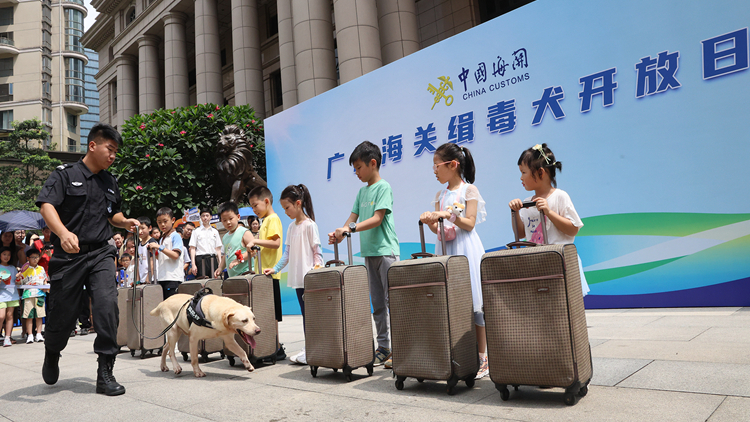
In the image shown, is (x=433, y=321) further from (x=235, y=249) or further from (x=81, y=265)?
(x=235, y=249)

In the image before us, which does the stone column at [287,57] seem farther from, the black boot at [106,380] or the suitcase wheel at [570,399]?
the suitcase wheel at [570,399]

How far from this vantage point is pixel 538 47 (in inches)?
263

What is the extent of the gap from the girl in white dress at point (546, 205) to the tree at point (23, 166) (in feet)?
108

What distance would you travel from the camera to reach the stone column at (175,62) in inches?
957

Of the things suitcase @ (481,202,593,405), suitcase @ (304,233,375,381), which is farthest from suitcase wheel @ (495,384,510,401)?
suitcase @ (304,233,375,381)

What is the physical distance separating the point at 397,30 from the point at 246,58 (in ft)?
28.4

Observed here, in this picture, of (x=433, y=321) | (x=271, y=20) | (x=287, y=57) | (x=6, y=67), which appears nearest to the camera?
(x=433, y=321)

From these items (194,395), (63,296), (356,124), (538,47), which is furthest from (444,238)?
(356,124)

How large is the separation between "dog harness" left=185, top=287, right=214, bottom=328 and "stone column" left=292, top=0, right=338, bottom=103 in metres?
11.0

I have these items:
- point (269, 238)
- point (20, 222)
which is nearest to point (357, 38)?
point (20, 222)

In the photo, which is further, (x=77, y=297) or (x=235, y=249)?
(x=235, y=249)

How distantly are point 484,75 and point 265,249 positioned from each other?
4.21 metres

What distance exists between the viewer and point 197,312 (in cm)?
415

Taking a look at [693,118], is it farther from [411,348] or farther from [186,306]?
[186,306]
